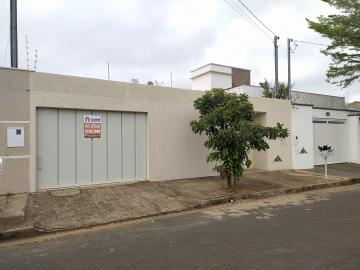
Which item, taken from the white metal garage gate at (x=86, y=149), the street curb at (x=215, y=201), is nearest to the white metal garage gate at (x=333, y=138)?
the street curb at (x=215, y=201)

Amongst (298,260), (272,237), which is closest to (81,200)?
(272,237)

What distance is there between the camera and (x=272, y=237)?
20.0 feet

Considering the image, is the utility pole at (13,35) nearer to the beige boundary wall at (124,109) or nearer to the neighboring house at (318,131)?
the beige boundary wall at (124,109)

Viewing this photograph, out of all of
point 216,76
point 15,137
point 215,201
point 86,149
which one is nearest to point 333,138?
point 216,76

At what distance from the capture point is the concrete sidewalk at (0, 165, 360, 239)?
7.32 m

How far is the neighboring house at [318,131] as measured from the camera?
52.7 ft

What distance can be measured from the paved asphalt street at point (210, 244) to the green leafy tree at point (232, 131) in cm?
224

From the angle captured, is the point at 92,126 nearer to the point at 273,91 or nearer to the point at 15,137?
the point at 15,137

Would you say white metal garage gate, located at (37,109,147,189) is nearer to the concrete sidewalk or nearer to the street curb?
the concrete sidewalk

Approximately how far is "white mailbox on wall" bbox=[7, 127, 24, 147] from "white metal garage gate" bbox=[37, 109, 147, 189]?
0.54 m

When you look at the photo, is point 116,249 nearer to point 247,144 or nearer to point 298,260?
point 298,260

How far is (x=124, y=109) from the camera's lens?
1094cm

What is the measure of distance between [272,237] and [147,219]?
2.99m

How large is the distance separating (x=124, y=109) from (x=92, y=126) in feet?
3.76
